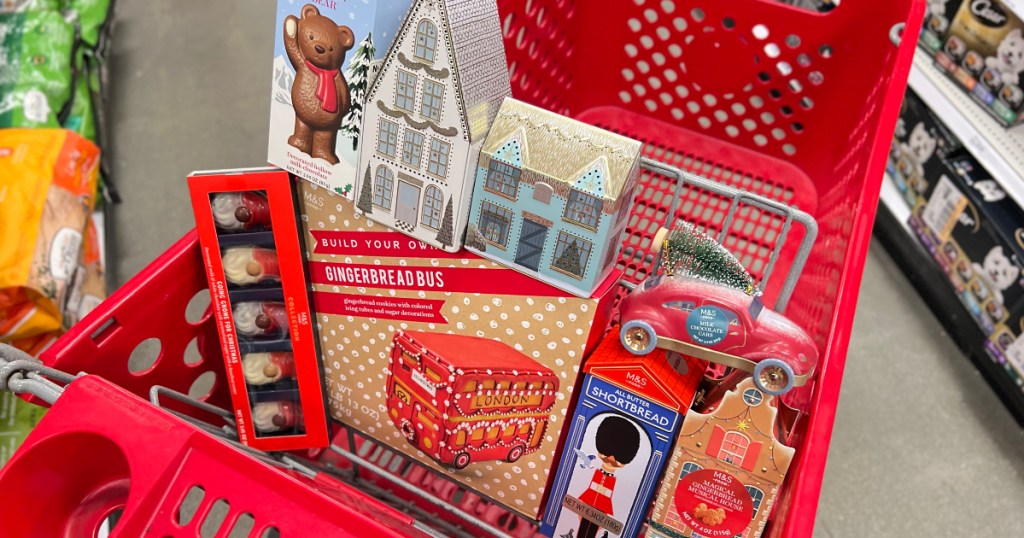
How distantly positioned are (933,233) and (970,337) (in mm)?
273

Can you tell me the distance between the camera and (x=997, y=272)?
1.71 metres

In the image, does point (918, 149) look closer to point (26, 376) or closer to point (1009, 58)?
point (1009, 58)

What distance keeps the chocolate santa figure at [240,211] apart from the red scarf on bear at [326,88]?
153mm

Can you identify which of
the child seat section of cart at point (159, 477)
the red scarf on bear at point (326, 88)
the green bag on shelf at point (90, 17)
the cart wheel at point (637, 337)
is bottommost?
the child seat section of cart at point (159, 477)

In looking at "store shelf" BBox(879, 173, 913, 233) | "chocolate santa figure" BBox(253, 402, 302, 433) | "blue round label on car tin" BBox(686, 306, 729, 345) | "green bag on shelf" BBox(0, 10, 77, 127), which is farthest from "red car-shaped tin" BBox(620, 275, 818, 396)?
"green bag on shelf" BBox(0, 10, 77, 127)

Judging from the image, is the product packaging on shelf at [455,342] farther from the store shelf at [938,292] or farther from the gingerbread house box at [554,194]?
the store shelf at [938,292]

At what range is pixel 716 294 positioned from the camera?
78cm

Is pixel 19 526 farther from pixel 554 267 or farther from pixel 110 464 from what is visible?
pixel 554 267

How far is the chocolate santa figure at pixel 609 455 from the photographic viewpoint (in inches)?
33.3

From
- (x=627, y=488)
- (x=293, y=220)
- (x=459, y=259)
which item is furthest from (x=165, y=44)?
(x=627, y=488)

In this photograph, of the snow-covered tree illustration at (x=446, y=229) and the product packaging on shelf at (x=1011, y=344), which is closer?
the snow-covered tree illustration at (x=446, y=229)

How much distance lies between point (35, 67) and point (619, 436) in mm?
1870

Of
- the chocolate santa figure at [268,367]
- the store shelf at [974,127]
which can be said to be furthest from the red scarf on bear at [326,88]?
the store shelf at [974,127]

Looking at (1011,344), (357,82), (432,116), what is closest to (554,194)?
(432,116)
